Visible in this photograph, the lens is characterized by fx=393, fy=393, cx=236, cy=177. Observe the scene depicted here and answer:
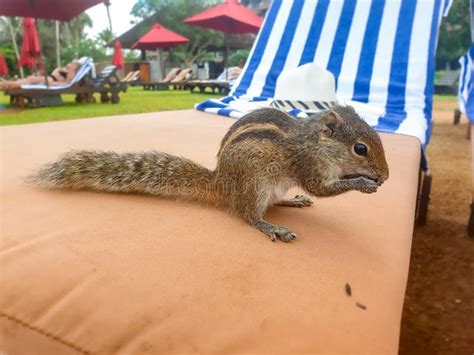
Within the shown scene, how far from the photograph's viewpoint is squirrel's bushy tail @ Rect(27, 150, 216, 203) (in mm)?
870

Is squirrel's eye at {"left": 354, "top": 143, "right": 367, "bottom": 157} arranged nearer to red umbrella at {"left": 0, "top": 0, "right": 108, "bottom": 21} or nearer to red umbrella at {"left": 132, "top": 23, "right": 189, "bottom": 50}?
red umbrella at {"left": 0, "top": 0, "right": 108, "bottom": 21}

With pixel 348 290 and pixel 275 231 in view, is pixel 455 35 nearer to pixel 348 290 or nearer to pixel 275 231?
pixel 275 231

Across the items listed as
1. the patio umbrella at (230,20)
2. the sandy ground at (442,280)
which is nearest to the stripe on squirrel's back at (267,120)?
the sandy ground at (442,280)

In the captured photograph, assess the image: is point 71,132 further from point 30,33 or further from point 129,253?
point 129,253

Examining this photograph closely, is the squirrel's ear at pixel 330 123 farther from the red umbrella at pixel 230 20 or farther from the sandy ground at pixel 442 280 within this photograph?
the red umbrella at pixel 230 20

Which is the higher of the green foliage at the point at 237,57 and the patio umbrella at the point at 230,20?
the patio umbrella at the point at 230,20

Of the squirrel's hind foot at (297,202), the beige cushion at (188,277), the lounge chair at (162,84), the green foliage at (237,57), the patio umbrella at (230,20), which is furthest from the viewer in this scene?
the green foliage at (237,57)

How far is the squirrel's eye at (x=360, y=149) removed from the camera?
0.82 meters

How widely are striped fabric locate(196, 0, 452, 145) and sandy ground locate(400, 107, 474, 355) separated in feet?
1.85

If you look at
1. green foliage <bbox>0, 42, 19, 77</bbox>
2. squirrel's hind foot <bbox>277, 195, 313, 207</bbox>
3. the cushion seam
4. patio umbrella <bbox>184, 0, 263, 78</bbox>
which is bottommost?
the cushion seam

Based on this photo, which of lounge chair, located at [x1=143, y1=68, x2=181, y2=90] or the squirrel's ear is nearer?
the squirrel's ear

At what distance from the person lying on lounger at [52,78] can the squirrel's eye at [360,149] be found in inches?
85.2

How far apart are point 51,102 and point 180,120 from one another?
1.62 metres

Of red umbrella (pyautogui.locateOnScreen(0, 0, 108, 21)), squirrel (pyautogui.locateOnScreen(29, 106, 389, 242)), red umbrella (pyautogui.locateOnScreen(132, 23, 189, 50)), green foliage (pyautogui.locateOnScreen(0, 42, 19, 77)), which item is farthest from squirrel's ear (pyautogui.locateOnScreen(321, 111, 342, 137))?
red umbrella (pyautogui.locateOnScreen(132, 23, 189, 50))
